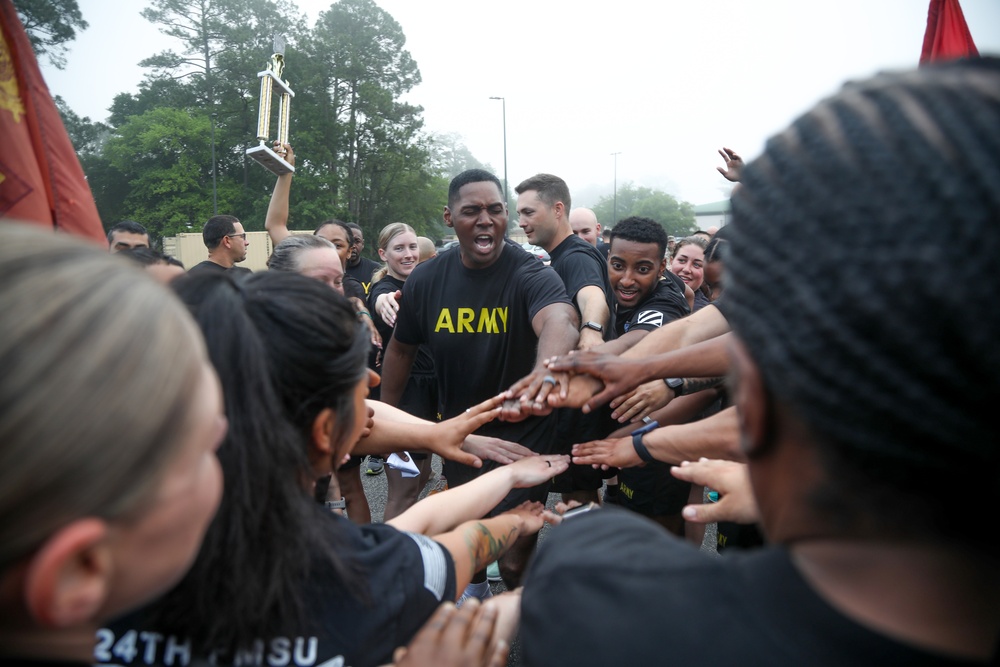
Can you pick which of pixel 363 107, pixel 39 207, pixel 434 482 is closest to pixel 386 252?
pixel 434 482

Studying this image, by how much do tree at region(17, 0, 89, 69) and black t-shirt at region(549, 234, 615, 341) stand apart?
118ft

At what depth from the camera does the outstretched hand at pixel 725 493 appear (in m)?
1.70

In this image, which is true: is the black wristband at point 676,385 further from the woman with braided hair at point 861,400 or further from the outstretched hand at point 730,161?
the woman with braided hair at point 861,400

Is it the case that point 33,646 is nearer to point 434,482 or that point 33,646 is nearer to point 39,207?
point 39,207

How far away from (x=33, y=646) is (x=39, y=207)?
6.03 feet

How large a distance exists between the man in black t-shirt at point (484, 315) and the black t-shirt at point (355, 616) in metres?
1.81

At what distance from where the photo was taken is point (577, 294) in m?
3.80

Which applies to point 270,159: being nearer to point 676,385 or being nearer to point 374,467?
point 374,467

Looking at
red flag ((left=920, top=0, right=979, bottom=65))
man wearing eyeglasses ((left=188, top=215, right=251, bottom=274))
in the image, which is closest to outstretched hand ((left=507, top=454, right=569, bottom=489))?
red flag ((left=920, top=0, right=979, bottom=65))

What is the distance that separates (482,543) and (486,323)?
1760 millimetres

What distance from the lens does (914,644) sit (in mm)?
628

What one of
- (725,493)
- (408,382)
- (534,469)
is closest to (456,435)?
(534,469)

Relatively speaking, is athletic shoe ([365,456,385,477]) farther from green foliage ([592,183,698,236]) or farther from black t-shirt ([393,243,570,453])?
green foliage ([592,183,698,236])

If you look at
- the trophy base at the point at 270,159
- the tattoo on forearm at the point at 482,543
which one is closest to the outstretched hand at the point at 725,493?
the tattoo on forearm at the point at 482,543
